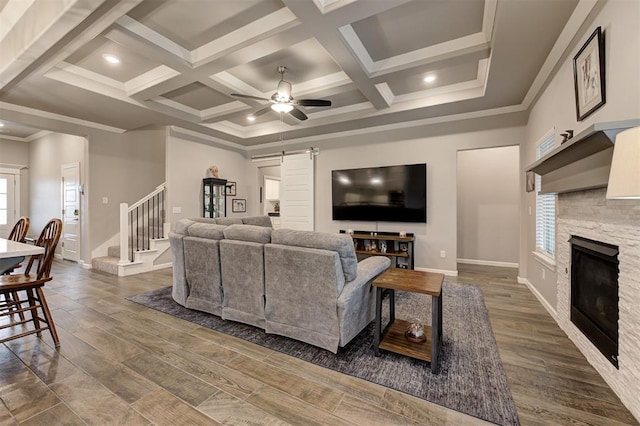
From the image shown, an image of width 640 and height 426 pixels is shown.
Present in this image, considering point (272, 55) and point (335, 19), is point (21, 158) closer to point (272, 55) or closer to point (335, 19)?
point (272, 55)

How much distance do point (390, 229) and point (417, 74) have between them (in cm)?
274

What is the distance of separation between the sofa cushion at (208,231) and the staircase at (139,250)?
2560 mm

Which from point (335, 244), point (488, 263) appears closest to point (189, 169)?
point (335, 244)

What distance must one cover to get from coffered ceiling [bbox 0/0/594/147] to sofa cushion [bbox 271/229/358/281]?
1915mm

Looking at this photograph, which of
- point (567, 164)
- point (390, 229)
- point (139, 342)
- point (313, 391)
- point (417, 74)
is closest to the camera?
point (313, 391)

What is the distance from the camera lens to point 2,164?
7.09 metres

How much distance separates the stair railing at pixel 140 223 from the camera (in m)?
4.99

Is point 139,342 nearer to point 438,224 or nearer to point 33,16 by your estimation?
point 33,16

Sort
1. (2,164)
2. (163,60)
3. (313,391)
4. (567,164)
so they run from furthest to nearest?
(2,164) < (163,60) < (567,164) < (313,391)

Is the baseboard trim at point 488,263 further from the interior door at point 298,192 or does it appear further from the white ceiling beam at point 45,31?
the white ceiling beam at point 45,31

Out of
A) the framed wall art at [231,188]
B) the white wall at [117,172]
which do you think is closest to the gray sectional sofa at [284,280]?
the white wall at [117,172]

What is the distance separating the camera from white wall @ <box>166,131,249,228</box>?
222 inches

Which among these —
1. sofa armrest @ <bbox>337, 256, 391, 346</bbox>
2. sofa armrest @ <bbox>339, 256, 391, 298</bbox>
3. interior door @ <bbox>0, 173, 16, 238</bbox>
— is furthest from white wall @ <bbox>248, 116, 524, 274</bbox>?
interior door @ <bbox>0, 173, 16, 238</bbox>

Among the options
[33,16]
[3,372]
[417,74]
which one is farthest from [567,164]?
[33,16]
